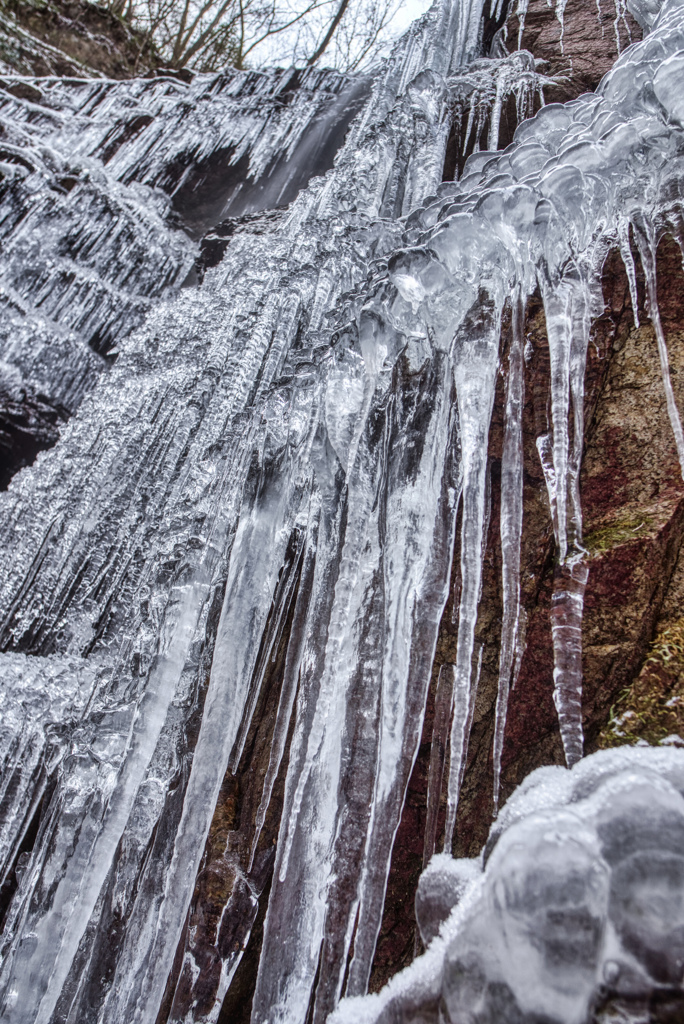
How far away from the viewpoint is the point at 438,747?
1.48 m

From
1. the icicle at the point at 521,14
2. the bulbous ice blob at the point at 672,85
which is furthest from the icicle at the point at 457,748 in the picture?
the icicle at the point at 521,14

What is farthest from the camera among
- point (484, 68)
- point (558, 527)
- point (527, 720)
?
point (484, 68)

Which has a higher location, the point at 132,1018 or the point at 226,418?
the point at 226,418

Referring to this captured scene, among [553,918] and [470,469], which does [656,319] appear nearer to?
[470,469]

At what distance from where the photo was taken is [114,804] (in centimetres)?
202

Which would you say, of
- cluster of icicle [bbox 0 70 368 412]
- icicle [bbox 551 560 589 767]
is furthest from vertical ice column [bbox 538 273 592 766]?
cluster of icicle [bbox 0 70 368 412]

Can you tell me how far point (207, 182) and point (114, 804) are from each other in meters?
5.39

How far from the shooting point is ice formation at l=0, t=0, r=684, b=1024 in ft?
4.99

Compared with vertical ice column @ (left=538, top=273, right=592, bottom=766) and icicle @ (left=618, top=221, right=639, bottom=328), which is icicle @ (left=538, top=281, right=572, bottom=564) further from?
icicle @ (left=618, top=221, right=639, bottom=328)

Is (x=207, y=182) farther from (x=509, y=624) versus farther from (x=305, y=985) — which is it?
(x=305, y=985)

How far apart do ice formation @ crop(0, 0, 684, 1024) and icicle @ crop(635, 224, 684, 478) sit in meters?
0.01

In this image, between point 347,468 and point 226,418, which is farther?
point 226,418

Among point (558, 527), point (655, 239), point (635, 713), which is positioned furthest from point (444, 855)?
point (655, 239)

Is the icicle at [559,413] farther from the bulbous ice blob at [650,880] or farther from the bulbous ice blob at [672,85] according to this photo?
the bulbous ice blob at [650,880]
